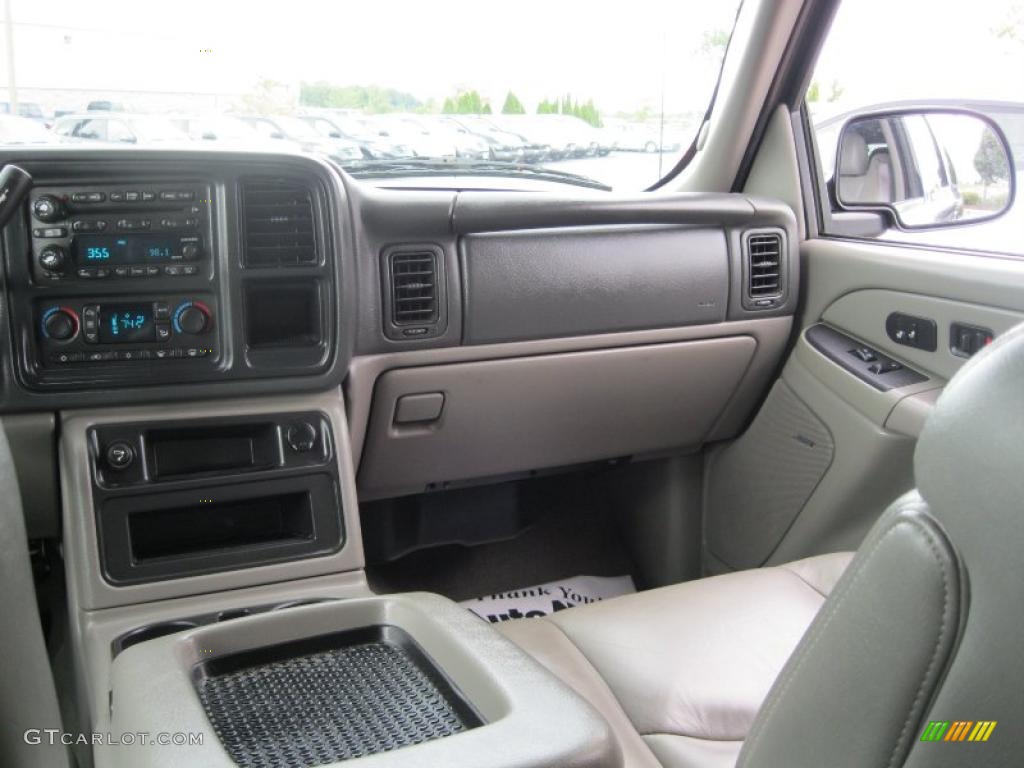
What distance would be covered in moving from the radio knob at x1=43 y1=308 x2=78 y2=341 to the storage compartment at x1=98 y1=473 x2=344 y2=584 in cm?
32

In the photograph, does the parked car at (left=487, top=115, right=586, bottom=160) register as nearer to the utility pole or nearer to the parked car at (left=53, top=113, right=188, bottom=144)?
the parked car at (left=53, top=113, right=188, bottom=144)

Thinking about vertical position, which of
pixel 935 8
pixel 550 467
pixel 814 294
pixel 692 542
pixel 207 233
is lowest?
pixel 692 542

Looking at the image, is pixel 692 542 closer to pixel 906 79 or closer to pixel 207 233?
pixel 906 79

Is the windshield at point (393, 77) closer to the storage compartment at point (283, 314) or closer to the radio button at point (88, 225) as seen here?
the radio button at point (88, 225)

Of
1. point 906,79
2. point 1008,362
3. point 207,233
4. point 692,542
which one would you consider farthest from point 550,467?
point 1008,362

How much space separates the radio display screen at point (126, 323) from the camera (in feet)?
6.28

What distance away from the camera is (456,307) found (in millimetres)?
2352

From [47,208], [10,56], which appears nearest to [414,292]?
[47,208]

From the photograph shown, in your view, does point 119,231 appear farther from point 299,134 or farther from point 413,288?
point 413,288

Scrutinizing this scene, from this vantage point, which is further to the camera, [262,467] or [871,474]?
[871,474]

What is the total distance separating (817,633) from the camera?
0.82 metres

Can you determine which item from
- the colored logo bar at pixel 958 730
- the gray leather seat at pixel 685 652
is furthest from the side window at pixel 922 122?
the colored logo bar at pixel 958 730

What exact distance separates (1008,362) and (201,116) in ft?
6.18

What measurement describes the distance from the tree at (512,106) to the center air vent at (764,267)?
0.71 metres
